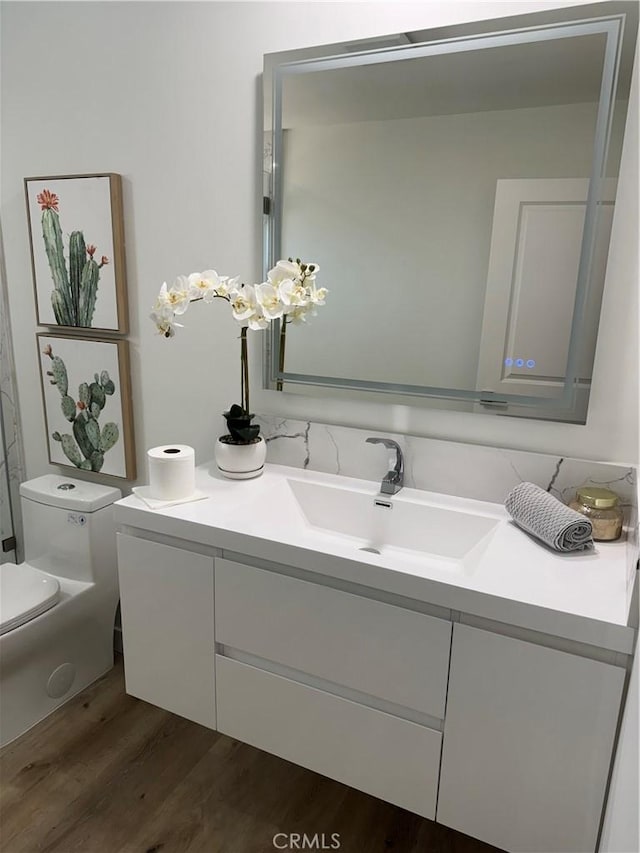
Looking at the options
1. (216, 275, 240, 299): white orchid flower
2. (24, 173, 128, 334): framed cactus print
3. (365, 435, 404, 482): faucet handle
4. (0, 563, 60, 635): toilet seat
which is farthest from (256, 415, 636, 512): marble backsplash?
(0, 563, 60, 635): toilet seat

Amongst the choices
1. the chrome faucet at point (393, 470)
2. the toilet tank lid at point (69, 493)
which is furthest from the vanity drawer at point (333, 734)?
the toilet tank lid at point (69, 493)

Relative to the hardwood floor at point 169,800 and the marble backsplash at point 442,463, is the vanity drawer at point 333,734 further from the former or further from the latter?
the marble backsplash at point 442,463

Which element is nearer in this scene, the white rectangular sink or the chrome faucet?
the white rectangular sink

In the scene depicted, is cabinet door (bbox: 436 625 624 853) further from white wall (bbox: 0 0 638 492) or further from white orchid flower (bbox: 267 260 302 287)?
white orchid flower (bbox: 267 260 302 287)

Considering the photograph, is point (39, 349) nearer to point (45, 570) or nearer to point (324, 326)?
point (45, 570)

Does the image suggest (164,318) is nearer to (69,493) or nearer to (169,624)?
(169,624)

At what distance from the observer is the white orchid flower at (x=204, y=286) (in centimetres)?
142

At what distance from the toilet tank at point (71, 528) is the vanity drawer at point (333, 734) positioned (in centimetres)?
85

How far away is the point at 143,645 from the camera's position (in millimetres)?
1448

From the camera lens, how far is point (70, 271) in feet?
6.48

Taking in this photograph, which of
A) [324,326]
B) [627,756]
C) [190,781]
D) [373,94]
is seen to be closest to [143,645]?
[190,781]

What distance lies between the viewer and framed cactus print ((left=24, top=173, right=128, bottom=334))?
1852 millimetres

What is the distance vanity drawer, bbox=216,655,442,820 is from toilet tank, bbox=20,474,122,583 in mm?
851

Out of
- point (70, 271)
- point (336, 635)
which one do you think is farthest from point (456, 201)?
point (70, 271)
